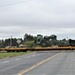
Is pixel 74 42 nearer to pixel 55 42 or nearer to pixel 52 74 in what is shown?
pixel 55 42

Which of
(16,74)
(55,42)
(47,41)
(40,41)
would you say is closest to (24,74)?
(16,74)

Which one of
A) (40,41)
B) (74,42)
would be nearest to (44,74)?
(74,42)

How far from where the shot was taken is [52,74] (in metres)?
18.8

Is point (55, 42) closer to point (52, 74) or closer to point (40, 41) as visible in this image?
point (40, 41)

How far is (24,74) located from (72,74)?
2.70 meters

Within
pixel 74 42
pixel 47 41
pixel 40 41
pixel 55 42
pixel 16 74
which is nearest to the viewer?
pixel 16 74

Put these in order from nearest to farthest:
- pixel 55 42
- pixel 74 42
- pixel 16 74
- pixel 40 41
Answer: pixel 16 74
pixel 74 42
pixel 40 41
pixel 55 42

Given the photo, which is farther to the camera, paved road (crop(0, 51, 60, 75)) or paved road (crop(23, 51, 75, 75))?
paved road (crop(0, 51, 60, 75))

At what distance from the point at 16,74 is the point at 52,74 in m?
2.02

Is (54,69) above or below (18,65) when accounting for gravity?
below

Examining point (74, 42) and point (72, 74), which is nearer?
point (72, 74)

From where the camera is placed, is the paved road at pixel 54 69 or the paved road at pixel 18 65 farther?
the paved road at pixel 18 65

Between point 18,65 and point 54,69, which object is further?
point 18,65

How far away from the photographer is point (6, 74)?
750 inches
